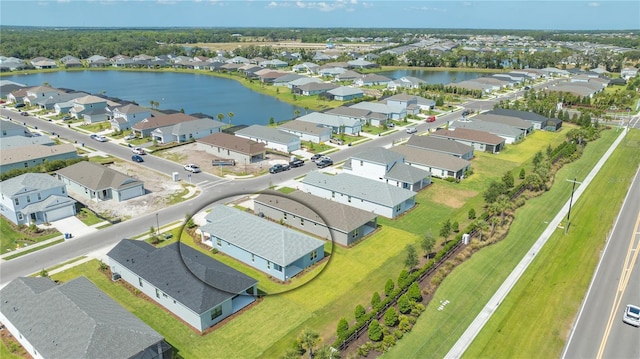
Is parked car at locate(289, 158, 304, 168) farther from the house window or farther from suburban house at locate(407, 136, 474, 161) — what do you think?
the house window

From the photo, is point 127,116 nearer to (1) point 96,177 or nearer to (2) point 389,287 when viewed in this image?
(1) point 96,177

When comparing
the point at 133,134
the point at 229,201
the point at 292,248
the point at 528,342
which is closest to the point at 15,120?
the point at 133,134

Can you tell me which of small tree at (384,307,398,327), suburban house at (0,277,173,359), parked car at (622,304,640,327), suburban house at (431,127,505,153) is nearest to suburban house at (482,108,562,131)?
suburban house at (431,127,505,153)

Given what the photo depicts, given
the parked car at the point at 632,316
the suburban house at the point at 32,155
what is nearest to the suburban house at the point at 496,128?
the parked car at the point at 632,316

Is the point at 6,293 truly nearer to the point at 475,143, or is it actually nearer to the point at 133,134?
the point at 133,134

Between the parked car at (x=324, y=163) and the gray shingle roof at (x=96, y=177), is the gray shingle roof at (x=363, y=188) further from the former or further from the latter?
the gray shingle roof at (x=96, y=177)
